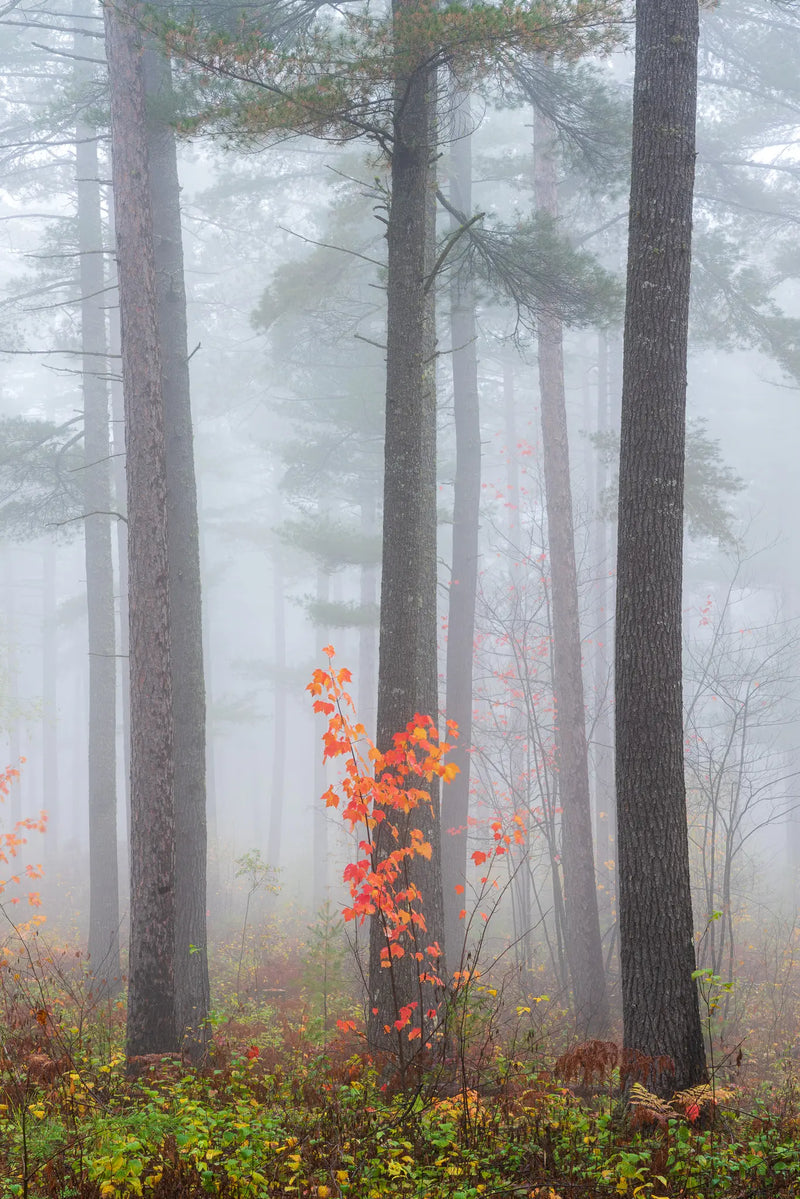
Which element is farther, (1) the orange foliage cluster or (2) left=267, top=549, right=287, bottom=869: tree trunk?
(2) left=267, top=549, right=287, bottom=869: tree trunk

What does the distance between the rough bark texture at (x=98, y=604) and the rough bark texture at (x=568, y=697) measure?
21.4 feet

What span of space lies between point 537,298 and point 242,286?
Answer: 16.9 metres

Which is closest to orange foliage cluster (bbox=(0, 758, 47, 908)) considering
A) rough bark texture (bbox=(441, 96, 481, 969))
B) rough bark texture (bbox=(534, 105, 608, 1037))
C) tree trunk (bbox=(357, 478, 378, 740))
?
rough bark texture (bbox=(441, 96, 481, 969))

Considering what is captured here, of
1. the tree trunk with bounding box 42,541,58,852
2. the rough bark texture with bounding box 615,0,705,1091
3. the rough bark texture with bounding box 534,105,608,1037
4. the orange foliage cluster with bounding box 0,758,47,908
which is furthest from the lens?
the tree trunk with bounding box 42,541,58,852

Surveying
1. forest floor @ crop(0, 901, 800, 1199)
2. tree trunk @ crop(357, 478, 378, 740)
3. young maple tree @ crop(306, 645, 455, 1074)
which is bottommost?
forest floor @ crop(0, 901, 800, 1199)

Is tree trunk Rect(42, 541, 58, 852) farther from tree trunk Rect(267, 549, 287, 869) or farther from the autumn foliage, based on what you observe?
the autumn foliage

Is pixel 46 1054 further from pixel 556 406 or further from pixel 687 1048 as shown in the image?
pixel 556 406

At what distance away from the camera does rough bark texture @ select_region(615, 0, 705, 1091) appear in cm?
495

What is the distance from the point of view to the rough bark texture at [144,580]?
21.4 ft

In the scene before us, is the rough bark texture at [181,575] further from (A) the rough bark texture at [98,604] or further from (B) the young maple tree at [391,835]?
(A) the rough bark texture at [98,604]

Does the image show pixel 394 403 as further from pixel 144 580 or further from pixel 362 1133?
pixel 362 1133

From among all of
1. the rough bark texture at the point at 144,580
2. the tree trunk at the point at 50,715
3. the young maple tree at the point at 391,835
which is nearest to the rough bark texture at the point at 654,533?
the young maple tree at the point at 391,835

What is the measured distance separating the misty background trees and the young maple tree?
296mm

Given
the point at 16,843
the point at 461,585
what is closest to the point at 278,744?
the point at 16,843
